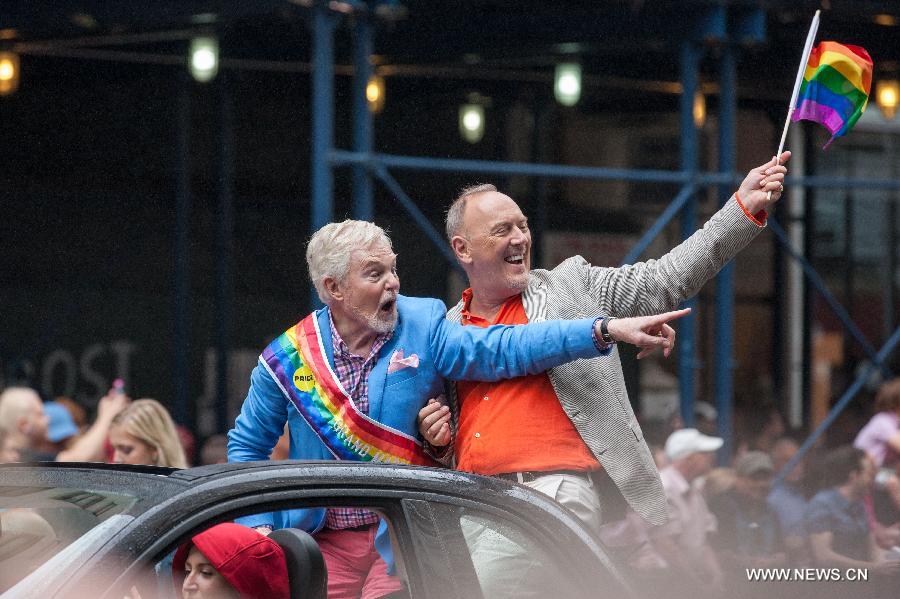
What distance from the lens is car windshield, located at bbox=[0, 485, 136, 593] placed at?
9.36 feet

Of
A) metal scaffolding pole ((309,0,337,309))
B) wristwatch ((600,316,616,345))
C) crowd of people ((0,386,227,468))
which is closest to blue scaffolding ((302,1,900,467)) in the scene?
metal scaffolding pole ((309,0,337,309))

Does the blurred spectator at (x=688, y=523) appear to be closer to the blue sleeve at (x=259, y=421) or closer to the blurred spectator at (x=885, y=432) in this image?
the blurred spectator at (x=885, y=432)

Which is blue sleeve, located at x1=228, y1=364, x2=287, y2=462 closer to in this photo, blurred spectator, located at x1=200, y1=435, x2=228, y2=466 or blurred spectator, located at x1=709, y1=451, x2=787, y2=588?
blurred spectator, located at x1=709, y1=451, x2=787, y2=588

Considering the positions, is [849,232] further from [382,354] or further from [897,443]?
[382,354]

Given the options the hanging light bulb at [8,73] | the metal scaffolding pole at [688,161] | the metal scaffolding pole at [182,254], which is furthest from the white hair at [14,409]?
the hanging light bulb at [8,73]

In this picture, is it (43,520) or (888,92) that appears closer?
(43,520)

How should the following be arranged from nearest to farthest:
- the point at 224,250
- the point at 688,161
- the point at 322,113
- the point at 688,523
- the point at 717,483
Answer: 1. the point at 688,523
2. the point at 717,483
3. the point at 322,113
4. the point at 688,161
5. the point at 224,250

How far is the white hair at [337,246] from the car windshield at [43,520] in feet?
3.69

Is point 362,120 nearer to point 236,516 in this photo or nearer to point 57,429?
point 57,429

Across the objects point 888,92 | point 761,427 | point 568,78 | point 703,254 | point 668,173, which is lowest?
point 703,254

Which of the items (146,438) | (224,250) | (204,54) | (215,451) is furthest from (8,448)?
(224,250)

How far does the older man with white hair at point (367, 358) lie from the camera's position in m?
3.85

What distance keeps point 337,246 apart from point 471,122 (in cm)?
1085

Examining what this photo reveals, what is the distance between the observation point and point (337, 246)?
3994 mm
